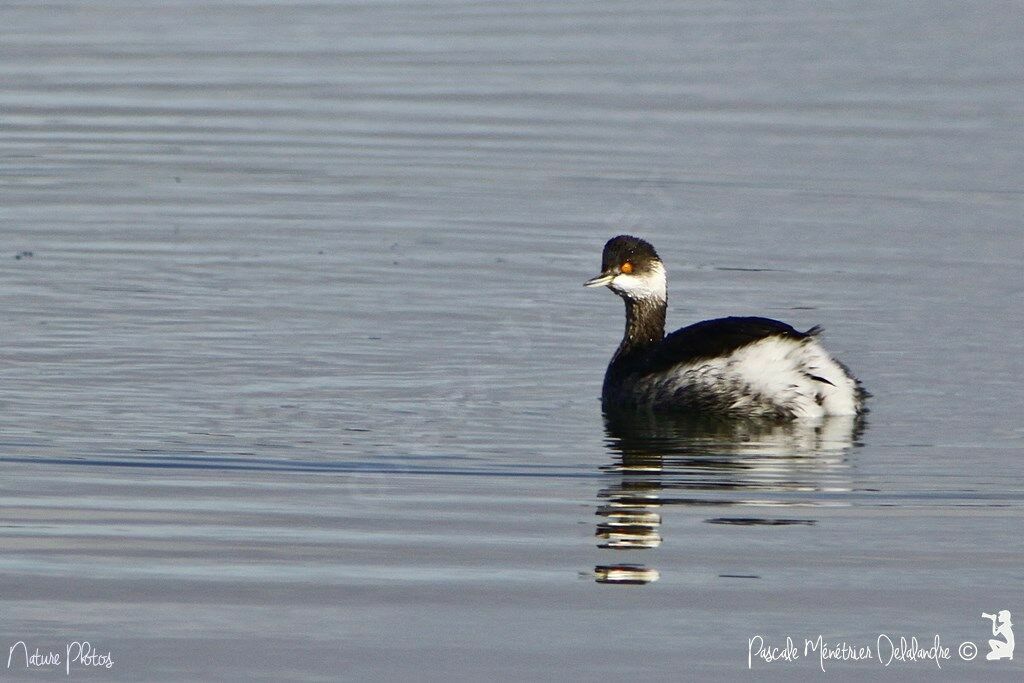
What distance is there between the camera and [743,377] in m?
10.2

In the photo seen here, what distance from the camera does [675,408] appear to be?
10.4 metres

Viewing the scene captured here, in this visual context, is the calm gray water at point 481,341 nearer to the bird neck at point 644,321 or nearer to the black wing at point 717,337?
the bird neck at point 644,321

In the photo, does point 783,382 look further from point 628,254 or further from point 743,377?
point 628,254

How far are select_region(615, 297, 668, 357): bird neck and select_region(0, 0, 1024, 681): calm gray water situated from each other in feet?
0.94

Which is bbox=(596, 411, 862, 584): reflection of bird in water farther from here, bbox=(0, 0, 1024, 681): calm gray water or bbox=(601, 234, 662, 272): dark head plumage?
bbox=(601, 234, 662, 272): dark head plumage

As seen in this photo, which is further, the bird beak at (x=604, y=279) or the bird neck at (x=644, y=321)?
the bird neck at (x=644, y=321)

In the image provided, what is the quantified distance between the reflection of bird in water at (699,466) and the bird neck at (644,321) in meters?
1.09

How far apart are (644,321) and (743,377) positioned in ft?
4.54

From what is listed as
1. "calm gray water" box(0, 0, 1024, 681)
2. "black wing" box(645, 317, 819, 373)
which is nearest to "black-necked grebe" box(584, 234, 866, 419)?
"black wing" box(645, 317, 819, 373)

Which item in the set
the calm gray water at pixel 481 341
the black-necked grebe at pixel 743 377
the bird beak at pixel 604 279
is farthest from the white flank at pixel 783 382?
the bird beak at pixel 604 279

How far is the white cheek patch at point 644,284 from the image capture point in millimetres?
11391

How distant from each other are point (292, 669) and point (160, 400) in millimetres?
4173

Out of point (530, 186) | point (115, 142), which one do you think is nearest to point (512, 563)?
point (530, 186)

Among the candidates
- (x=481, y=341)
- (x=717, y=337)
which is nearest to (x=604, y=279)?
(x=481, y=341)
